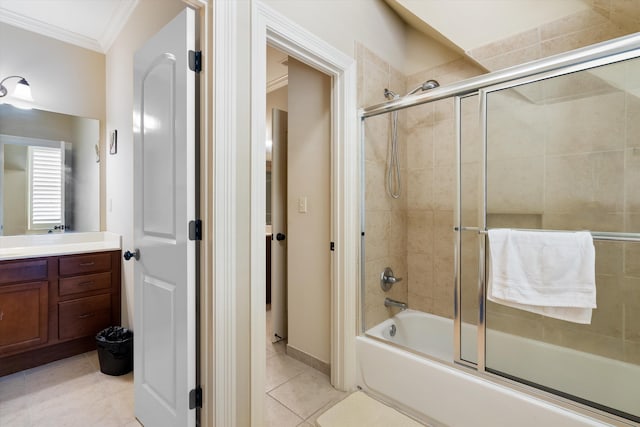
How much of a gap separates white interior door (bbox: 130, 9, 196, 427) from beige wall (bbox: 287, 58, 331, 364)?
101cm

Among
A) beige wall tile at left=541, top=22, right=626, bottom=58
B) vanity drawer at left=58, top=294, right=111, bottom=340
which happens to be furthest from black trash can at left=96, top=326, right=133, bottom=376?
beige wall tile at left=541, top=22, right=626, bottom=58

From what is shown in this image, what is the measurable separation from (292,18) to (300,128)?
0.80m

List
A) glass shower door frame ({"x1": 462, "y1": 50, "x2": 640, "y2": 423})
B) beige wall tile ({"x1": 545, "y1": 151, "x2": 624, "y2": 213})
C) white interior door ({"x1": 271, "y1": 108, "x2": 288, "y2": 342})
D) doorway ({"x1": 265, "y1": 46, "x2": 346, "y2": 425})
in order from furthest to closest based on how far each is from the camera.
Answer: white interior door ({"x1": 271, "y1": 108, "x2": 288, "y2": 342}) < doorway ({"x1": 265, "y1": 46, "x2": 346, "y2": 425}) < beige wall tile ({"x1": 545, "y1": 151, "x2": 624, "y2": 213}) < glass shower door frame ({"x1": 462, "y1": 50, "x2": 640, "y2": 423})

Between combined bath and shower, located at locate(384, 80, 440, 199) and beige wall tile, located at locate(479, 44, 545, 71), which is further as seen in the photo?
combined bath and shower, located at locate(384, 80, 440, 199)

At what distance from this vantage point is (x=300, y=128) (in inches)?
91.4

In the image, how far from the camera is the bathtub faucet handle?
2.25 metres

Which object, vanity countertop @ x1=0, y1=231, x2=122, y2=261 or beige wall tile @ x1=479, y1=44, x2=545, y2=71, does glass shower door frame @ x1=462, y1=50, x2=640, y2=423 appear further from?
vanity countertop @ x1=0, y1=231, x2=122, y2=261

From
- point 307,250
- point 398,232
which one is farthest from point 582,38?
point 307,250

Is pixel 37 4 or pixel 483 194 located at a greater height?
pixel 37 4

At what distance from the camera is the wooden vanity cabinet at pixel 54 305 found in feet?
6.89

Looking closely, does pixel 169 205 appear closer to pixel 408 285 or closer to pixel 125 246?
pixel 125 246

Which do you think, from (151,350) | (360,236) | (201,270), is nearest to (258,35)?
(201,270)

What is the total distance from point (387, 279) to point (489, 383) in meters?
0.92

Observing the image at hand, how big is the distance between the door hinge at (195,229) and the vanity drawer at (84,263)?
172cm
